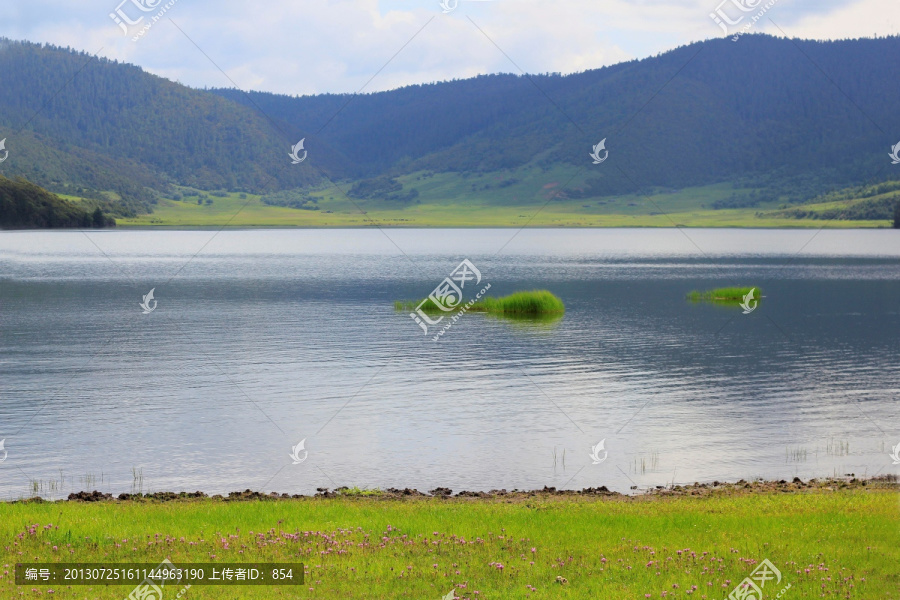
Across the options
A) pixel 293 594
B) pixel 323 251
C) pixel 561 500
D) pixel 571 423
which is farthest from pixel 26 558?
pixel 323 251

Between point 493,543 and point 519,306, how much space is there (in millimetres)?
50092

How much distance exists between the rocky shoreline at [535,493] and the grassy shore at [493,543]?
79cm

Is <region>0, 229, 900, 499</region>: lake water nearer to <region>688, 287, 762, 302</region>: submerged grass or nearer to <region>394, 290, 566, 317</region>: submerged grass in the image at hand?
<region>688, 287, 762, 302</region>: submerged grass

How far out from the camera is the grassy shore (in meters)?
12.6

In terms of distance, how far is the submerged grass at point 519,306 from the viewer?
2505 inches

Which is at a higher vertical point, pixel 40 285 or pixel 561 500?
pixel 40 285

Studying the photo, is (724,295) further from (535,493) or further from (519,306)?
(535,493)

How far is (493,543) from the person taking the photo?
48.2ft

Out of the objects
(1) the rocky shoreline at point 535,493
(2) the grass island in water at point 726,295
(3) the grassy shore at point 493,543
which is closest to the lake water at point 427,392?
(1) the rocky shoreline at point 535,493

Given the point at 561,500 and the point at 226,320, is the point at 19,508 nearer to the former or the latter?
the point at 561,500

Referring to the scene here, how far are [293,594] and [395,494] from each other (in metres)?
7.62

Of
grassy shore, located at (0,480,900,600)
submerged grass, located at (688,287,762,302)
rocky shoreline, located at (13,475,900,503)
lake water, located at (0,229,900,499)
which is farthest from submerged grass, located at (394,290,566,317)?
grassy shore, located at (0,480,900,600)

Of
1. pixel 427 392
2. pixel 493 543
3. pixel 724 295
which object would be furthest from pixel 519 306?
pixel 493 543

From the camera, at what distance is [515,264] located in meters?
121
